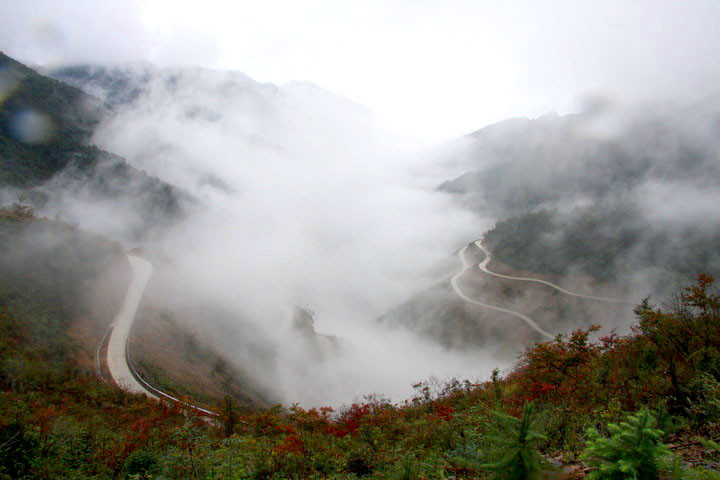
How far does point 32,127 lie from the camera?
202 ft

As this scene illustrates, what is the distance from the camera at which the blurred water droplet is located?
58500 mm

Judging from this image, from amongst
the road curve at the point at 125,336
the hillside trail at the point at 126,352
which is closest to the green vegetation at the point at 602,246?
the hillside trail at the point at 126,352

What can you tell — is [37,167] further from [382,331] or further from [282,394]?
[382,331]

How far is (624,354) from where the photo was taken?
1100cm

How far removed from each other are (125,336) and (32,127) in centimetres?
5694

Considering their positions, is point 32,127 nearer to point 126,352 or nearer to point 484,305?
point 126,352

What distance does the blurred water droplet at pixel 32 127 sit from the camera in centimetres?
5850

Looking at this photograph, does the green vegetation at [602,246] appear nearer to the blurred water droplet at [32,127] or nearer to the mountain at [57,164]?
the mountain at [57,164]

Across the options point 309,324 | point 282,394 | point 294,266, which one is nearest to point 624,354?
point 282,394

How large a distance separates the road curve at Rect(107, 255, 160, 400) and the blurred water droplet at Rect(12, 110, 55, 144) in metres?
36.1

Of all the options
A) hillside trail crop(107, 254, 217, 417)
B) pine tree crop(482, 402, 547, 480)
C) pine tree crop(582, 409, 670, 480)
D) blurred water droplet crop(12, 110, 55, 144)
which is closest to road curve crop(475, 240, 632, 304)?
hillside trail crop(107, 254, 217, 417)

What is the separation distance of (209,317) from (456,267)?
4639 centimetres

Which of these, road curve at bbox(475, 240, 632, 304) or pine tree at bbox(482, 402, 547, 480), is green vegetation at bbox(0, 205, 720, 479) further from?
road curve at bbox(475, 240, 632, 304)

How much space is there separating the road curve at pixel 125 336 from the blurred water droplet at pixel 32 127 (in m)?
36.1
